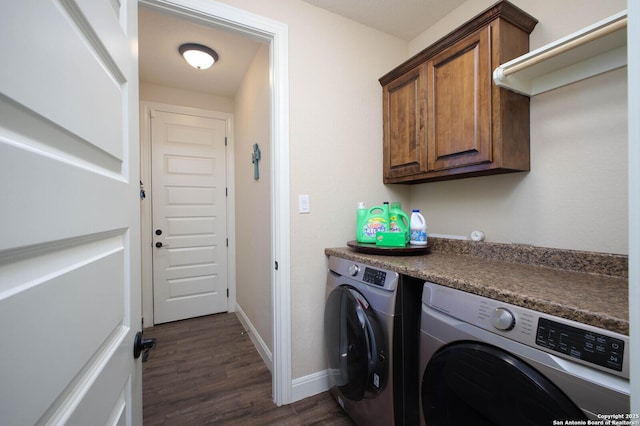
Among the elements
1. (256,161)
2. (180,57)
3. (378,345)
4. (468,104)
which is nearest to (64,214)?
(378,345)

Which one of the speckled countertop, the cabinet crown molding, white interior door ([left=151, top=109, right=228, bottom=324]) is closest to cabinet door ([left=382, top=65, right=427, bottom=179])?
the cabinet crown molding

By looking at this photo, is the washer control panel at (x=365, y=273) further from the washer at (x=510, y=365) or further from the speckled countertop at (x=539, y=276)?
the washer at (x=510, y=365)

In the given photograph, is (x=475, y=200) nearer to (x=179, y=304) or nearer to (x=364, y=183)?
(x=364, y=183)

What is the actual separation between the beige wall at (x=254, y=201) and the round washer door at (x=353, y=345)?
1.72 ft

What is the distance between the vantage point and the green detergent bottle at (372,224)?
1655mm

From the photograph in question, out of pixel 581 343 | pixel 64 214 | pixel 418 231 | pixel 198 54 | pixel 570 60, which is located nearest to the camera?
pixel 64 214

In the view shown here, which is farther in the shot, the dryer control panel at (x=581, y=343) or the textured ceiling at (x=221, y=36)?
the textured ceiling at (x=221, y=36)

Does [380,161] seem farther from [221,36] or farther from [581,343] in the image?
[221,36]

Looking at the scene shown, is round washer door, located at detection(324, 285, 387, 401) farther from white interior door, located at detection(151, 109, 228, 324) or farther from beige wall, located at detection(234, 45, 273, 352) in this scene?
white interior door, located at detection(151, 109, 228, 324)

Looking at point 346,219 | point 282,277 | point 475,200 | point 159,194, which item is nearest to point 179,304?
point 159,194

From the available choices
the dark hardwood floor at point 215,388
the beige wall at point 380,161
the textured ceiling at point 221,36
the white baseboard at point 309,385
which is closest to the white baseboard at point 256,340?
the dark hardwood floor at point 215,388

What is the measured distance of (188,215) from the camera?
3.02m

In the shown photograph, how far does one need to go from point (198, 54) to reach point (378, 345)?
2622mm

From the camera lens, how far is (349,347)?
1.39 metres
